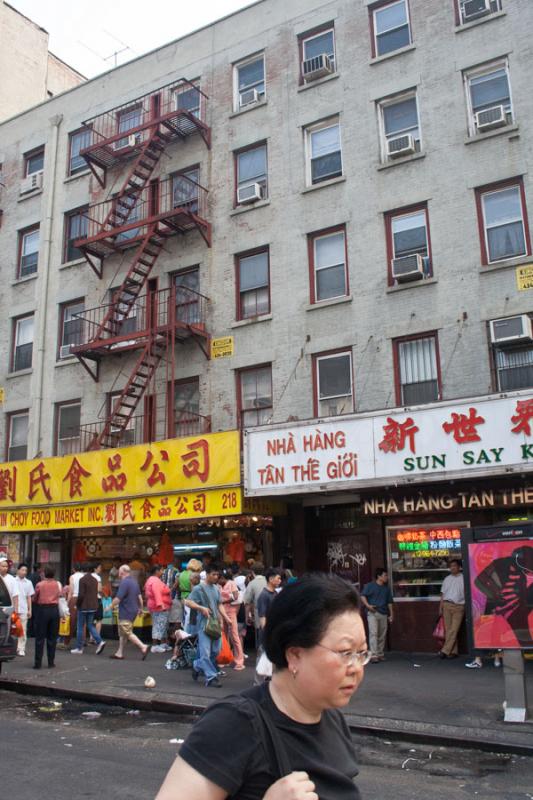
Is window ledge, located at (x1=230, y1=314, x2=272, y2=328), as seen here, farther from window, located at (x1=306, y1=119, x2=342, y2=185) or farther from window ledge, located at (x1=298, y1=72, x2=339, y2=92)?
window ledge, located at (x1=298, y1=72, x2=339, y2=92)

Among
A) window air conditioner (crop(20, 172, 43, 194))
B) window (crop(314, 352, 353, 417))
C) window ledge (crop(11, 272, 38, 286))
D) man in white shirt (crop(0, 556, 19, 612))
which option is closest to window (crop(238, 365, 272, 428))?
window (crop(314, 352, 353, 417))

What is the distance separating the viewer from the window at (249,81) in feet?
69.2

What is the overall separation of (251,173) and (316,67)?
3205 mm

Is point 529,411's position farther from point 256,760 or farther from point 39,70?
point 39,70

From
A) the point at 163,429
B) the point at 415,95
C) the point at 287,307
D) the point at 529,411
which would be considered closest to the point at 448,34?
the point at 415,95

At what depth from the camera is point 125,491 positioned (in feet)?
60.4

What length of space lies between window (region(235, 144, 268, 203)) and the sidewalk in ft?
39.1

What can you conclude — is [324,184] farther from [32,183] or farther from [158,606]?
[32,183]

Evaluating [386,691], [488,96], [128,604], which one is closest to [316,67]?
[488,96]

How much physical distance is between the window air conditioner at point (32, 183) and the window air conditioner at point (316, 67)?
1013 centimetres

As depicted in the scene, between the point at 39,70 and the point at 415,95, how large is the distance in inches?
802

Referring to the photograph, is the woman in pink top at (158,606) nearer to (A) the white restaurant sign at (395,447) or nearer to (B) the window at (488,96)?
(A) the white restaurant sign at (395,447)

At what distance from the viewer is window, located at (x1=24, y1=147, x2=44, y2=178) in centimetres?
2594

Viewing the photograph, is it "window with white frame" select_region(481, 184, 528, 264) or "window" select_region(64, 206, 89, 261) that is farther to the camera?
"window" select_region(64, 206, 89, 261)
